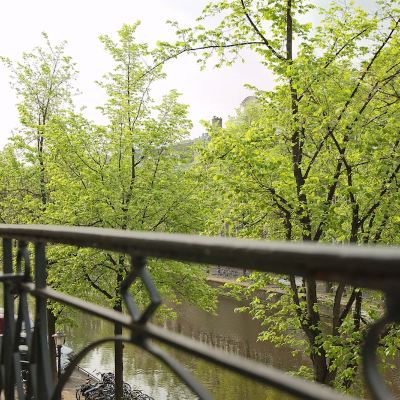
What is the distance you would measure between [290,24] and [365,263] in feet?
31.7

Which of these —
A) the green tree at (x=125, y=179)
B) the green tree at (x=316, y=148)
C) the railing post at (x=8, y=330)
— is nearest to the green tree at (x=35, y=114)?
the green tree at (x=125, y=179)

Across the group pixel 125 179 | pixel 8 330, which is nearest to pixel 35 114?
pixel 125 179

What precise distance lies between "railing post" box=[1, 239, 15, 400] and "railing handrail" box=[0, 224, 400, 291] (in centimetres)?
102

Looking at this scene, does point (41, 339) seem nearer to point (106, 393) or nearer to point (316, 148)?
point (316, 148)

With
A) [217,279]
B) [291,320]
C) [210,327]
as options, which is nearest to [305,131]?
[291,320]

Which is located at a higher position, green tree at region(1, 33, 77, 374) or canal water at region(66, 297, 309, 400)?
green tree at region(1, 33, 77, 374)

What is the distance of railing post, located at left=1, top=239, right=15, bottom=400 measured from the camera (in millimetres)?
2062

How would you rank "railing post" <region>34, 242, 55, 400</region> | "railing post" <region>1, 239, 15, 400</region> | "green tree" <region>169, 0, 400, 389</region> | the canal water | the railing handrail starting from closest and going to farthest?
the railing handrail, "railing post" <region>34, 242, 55, 400</region>, "railing post" <region>1, 239, 15, 400</region>, "green tree" <region>169, 0, 400, 389</region>, the canal water

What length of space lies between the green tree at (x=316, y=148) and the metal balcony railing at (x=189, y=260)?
658 cm

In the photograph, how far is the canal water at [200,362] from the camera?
1761cm

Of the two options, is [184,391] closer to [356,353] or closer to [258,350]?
[258,350]

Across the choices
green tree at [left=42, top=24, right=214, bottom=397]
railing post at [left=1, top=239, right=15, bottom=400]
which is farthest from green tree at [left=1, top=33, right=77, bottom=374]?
railing post at [left=1, top=239, right=15, bottom=400]

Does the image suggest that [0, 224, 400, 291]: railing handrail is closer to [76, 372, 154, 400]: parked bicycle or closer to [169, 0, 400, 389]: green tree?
[169, 0, 400, 389]: green tree

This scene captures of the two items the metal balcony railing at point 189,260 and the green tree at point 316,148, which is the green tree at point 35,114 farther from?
the metal balcony railing at point 189,260
